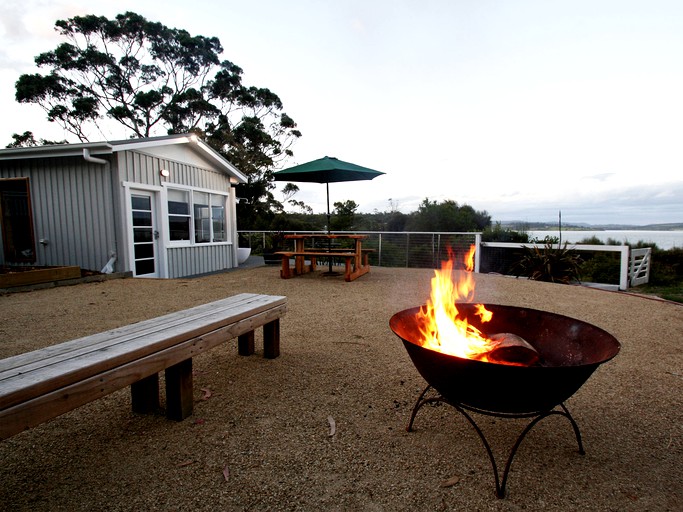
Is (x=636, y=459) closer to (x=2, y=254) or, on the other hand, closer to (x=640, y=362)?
(x=640, y=362)

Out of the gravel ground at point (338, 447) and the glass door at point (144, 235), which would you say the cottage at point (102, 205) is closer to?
the glass door at point (144, 235)

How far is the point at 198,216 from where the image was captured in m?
8.36

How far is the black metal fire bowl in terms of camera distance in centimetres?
131

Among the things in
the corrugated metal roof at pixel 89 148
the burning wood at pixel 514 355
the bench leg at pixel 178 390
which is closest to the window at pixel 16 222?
the corrugated metal roof at pixel 89 148

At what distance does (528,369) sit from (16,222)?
939cm

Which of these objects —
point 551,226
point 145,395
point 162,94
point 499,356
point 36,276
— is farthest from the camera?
point 162,94

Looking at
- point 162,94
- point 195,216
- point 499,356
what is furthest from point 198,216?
point 162,94

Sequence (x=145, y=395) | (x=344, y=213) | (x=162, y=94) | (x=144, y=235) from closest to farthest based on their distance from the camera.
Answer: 1. (x=145, y=395)
2. (x=144, y=235)
3. (x=344, y=213)
4. (x=162, y=94)

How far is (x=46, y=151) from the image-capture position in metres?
6.42

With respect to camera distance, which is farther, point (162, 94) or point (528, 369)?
point (162, 94)

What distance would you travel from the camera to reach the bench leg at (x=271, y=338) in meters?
2.85

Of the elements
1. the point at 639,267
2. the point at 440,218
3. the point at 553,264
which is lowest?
the point at 639,267

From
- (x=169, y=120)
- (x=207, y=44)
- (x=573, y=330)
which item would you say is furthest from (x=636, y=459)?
(x=207, y=44)

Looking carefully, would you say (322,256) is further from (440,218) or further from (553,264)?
(440,218)
